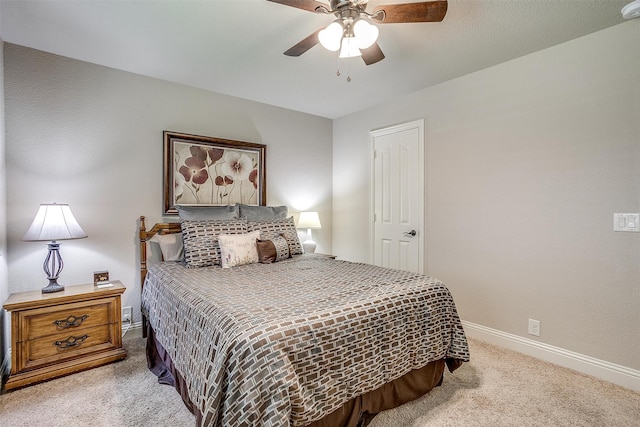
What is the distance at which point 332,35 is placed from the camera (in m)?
1.78

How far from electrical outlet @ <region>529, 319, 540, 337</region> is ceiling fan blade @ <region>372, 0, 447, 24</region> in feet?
7.89

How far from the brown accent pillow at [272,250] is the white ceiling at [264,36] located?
5.14 feet

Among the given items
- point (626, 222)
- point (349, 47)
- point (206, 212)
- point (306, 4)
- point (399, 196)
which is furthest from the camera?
point (399, 196)

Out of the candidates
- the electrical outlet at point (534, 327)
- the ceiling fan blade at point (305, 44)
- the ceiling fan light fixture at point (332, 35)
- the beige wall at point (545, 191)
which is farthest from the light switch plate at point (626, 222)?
the ceiling fan blade at point (305, 44)

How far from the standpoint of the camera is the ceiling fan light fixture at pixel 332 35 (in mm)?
1733

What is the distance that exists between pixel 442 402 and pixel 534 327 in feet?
3.99

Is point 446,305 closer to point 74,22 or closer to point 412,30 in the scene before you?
point 412,30

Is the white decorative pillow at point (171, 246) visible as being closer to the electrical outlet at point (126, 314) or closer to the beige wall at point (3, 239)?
the electrical outlet at point (126, 314)

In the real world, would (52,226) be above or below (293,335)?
above

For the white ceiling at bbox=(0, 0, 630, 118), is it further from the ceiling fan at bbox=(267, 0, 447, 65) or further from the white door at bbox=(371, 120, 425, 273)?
the white door at bbox=(371, 120, 425, 273)

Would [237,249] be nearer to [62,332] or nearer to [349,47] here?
[62,332]

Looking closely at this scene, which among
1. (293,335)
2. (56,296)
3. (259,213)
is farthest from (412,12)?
(56,296)

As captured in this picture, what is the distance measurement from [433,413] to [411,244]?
191 centimetres

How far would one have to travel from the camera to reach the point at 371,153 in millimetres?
3990
